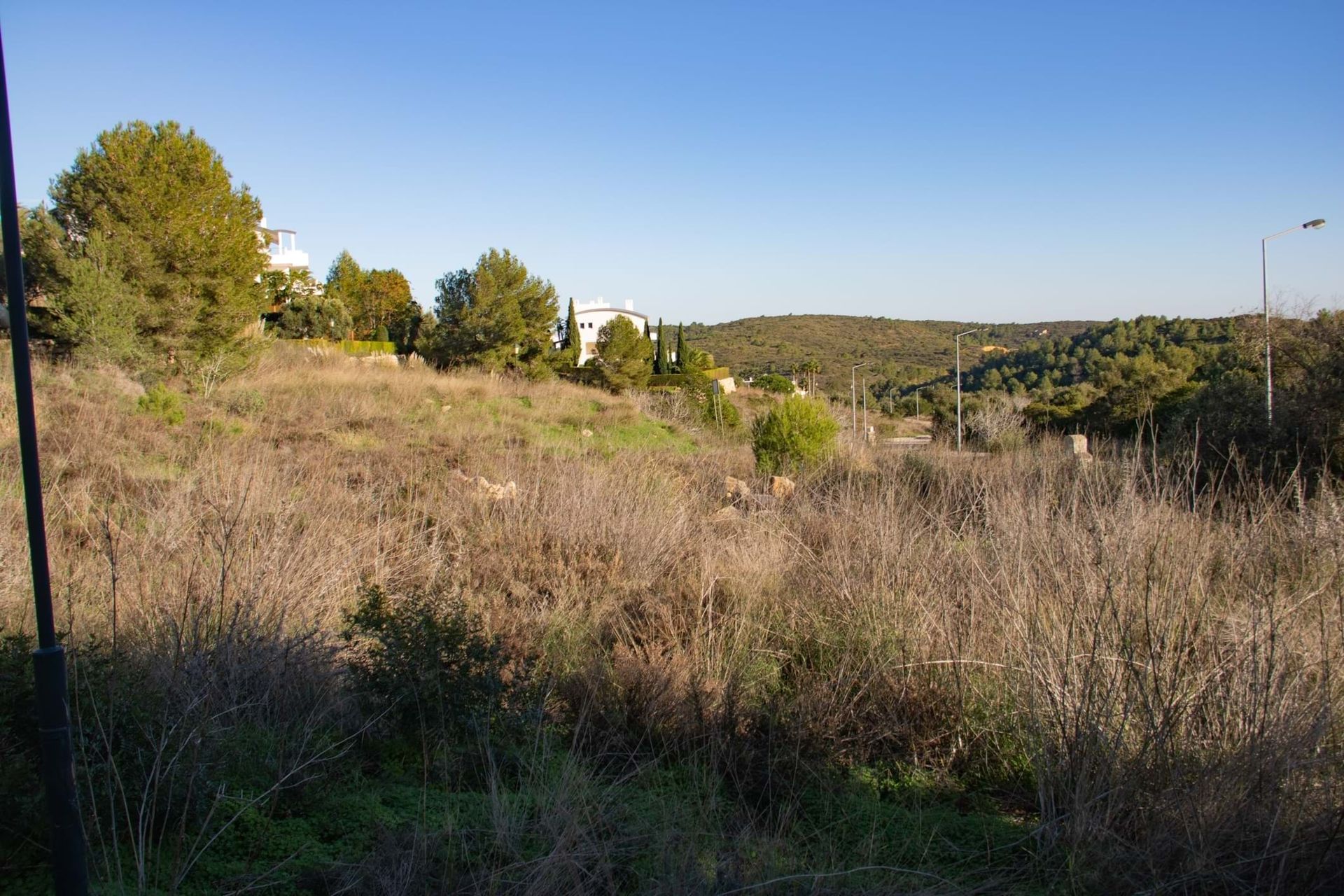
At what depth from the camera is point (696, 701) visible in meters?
3.82

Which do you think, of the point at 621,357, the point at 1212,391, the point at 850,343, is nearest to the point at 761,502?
the point at 1212,391

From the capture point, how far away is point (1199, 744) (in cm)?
290

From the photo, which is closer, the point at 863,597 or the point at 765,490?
the point at 863,597

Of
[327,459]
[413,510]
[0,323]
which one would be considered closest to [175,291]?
[0,323]

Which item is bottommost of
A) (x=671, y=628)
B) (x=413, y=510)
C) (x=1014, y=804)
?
(x=1014, y=804)

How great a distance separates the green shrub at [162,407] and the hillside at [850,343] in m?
45.2

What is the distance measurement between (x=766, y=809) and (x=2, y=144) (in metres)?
3.49

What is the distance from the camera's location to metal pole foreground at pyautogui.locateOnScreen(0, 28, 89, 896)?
2.06 m

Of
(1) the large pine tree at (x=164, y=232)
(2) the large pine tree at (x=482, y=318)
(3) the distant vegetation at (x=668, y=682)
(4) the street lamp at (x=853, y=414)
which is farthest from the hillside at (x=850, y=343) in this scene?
(3) the distant vegetation at (x=668, y=682)

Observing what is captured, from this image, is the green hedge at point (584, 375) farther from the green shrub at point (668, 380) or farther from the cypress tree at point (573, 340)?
the green shrub at point (668, 380)

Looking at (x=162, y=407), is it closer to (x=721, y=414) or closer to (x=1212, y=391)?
(x=721, y=414)

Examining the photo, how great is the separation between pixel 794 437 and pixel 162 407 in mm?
9772

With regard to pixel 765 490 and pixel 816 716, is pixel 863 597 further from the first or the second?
pixel 765 490

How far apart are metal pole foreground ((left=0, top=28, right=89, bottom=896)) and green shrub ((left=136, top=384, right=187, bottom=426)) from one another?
9.45m
